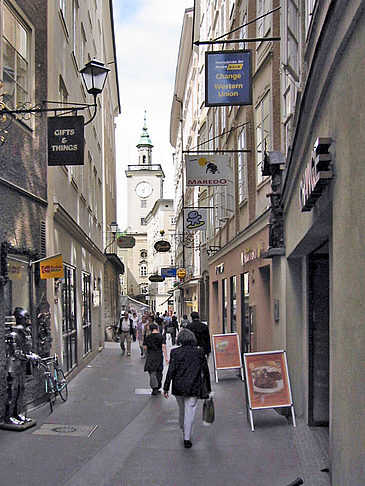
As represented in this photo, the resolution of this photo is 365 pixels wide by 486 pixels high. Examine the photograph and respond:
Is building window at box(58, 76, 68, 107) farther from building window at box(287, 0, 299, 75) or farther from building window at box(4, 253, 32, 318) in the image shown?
building window at box(287, 0, 299, 75)

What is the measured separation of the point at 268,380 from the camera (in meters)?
10.3

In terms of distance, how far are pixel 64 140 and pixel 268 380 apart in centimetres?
580

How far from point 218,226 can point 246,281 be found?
7.26 m

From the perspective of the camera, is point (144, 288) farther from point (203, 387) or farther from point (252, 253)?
point (203, 387)

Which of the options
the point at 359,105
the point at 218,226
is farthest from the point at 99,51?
the point at 359,105

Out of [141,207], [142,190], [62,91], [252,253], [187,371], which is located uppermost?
[142,190]

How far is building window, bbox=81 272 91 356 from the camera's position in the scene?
21.7 m

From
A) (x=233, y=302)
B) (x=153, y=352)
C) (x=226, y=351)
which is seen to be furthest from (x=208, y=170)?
(x=153, y=352)

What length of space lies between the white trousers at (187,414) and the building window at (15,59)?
226 inches

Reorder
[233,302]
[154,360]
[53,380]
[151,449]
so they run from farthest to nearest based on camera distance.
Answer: [233,302], [154,360], [53,380], [151,449]

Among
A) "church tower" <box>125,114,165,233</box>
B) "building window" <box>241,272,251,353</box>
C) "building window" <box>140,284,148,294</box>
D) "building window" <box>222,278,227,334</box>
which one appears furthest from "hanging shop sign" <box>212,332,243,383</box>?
"church tower" <box>125,114,165,233</box>

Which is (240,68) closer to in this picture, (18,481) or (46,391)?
(46,391)

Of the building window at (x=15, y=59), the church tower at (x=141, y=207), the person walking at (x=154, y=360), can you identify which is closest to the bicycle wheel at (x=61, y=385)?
the person walking at (x=154, y=360)

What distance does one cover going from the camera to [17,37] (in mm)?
11984
